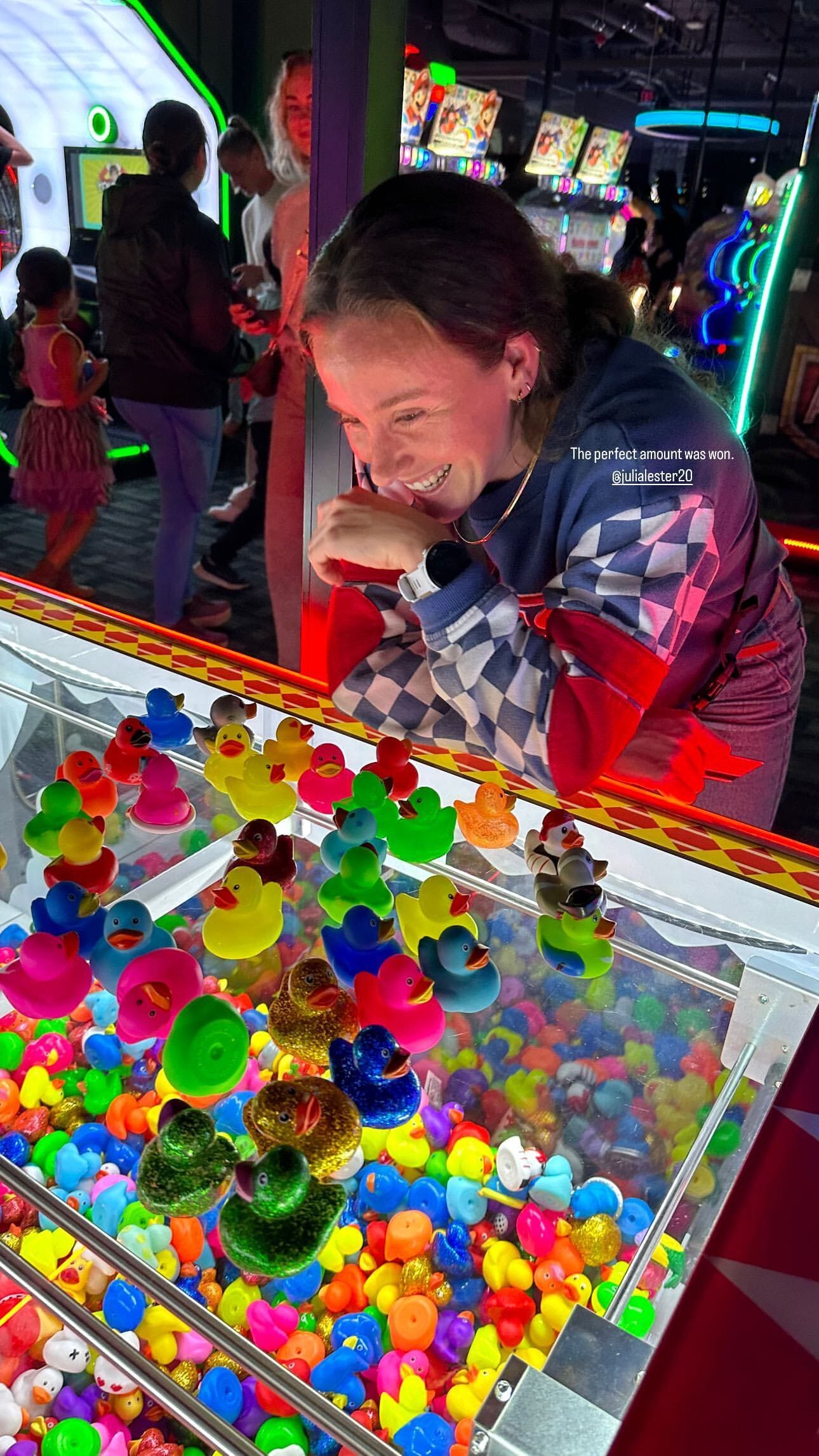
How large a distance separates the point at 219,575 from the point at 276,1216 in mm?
1634

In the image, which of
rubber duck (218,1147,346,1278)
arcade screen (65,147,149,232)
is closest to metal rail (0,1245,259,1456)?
rubber duck (218,1147,346,1278)

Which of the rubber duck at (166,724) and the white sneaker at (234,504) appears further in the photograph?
the white sneaker at (234,504)

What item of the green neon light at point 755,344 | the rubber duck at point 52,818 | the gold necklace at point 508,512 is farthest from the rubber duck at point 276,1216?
the green neon light at point 755,344

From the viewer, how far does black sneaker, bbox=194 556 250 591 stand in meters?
2.22

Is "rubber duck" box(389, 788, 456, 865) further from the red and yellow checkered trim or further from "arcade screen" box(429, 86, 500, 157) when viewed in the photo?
"arcade screen" box(429, 86, 500, 157)

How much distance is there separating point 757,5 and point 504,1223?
4.87 feet

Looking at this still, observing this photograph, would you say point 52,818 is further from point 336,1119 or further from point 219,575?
point 219,575

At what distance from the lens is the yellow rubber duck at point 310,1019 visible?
1093 mm

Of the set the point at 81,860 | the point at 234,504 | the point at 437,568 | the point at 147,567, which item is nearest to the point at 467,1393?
the point at 81,860

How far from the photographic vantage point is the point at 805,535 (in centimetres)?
157

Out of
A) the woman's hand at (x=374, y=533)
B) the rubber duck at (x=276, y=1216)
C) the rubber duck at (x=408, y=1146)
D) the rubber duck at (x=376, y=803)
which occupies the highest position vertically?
the woman's hand at (x=374, y=533)

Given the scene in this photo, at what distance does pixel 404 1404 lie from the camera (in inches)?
38.0

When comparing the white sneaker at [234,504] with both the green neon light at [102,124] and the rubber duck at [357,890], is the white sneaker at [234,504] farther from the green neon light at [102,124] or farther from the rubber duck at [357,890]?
the rubber duck at [357,890]

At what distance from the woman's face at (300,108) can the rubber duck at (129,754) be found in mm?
1032
